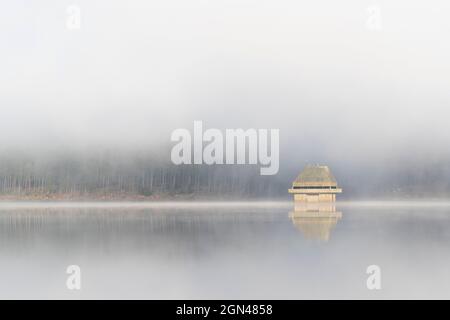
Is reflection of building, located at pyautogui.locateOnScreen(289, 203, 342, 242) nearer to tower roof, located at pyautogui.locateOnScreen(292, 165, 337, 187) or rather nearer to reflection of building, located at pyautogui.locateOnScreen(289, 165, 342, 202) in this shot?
reflection of building, located at pyautogui.locateOnScreen(289, 165, 342, 202)

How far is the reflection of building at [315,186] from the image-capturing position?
26.2 m

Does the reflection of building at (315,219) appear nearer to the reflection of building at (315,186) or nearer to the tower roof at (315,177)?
the reflection of building at (315,186)

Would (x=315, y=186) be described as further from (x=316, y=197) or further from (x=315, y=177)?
(x=316, y=197)

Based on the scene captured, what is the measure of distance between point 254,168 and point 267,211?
8.98 ft

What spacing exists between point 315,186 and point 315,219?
7.63ft

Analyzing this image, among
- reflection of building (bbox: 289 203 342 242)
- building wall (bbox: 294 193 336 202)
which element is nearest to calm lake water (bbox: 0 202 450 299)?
reflection of building (bbox: 289 203 342 242)

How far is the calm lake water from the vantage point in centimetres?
1595

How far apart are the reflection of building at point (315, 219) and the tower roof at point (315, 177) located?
3.83 ft

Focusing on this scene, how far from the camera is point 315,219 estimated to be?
24.7 m

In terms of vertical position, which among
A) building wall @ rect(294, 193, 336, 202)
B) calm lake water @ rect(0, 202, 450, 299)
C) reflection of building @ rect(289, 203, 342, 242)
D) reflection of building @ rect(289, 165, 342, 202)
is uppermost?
reflection of building @ rect(289, 165, 342, 202)

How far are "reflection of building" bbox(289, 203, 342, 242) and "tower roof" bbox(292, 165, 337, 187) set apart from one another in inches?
46.0
